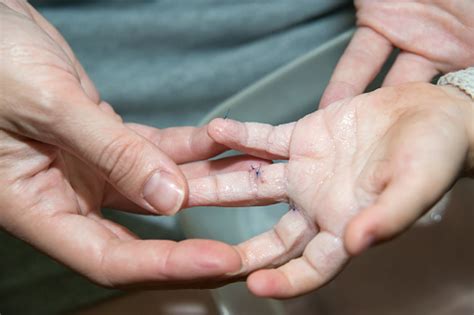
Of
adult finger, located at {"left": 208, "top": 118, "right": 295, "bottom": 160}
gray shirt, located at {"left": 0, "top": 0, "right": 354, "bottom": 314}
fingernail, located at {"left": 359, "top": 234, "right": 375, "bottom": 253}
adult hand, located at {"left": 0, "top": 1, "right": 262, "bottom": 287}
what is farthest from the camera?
gray shirt, located at {"left": 0, "top": 0, "right": 354, "bottom": 314}

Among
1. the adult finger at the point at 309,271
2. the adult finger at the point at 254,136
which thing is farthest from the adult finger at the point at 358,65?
the adult finger at the point at 309,271

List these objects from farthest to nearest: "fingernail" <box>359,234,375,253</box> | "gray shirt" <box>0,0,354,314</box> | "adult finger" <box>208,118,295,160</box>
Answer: "gray shirt" <box>0,0,354,314</box>
"adult finger" <box>208,118,295,160</box>
"fingernail" <box>359,234,375,253</box>

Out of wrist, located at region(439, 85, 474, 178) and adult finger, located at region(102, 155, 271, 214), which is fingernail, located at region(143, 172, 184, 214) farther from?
wrist, located at region(439, 85, 474, 178)

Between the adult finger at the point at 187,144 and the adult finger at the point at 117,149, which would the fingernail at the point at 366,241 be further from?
the adult finger at the point at 187,144

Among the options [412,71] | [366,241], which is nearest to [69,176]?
[366,241]

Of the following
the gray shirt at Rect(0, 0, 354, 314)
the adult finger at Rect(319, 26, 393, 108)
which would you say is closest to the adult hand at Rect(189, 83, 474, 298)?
the adult finger at Rect(319, 26, 393, 108)

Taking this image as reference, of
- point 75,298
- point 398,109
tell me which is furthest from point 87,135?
point 75,298

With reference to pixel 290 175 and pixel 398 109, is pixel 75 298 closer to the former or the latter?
pixel 290 175
